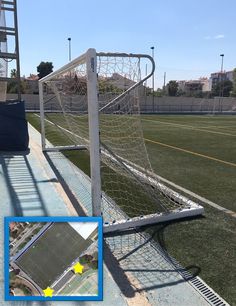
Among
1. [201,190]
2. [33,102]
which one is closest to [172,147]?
[201,190]

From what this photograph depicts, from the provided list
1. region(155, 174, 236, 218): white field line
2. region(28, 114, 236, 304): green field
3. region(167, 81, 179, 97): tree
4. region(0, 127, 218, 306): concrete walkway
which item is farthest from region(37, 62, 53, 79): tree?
region(155, 174, 236, 218): white field line

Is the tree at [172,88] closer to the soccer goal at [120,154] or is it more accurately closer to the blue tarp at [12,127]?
the blue tarp at [12,127]

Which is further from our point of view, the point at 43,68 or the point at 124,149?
the point at 43,68

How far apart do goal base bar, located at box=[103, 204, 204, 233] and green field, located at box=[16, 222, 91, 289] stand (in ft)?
4.51

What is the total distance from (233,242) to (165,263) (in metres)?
0.96

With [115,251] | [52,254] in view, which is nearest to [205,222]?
[115,251]

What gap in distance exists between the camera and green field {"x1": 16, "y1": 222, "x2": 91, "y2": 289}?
2.73 metres

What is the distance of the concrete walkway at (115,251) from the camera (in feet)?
9.77

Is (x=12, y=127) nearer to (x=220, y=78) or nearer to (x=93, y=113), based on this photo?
(x=93, y=113)

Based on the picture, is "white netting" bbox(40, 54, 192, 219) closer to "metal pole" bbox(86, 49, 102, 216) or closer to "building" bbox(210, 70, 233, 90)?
"metal pole" bbox(86, 49, 102, 216)

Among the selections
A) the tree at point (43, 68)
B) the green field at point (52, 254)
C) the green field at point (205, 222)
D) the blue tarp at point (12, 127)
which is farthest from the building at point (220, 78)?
the green field at point (52, 254)

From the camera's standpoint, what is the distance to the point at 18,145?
9875 millimetres

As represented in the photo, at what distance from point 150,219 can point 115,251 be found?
0.86 metres

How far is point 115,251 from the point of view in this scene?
3.83 meters
